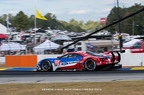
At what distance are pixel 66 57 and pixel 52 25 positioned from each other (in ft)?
471

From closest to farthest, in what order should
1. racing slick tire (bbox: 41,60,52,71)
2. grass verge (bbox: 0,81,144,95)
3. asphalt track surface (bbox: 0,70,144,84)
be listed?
1. grass verge (bbox: 0,81,144,95)
2. asphalt track surface (bbox: 0,70,144,84)
3. racing slick tire (bbox: 41,60,52,71)

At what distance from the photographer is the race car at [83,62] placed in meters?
18.6

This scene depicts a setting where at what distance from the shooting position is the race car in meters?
18.6

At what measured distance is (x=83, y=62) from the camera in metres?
18.8

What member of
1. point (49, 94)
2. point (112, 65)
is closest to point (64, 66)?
point (112, 65)

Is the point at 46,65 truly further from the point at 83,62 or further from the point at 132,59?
the point at 132,59


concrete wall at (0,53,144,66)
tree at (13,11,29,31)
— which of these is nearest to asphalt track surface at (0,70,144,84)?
concrete wall at (0,53,144,66)

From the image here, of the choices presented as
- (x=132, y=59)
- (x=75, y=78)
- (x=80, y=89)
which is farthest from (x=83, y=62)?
(x=80, y=89)

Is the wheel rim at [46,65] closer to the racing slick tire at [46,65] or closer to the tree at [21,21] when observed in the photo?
the racing slick tire at [46,65]

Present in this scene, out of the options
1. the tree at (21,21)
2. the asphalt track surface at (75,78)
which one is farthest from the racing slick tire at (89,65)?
the tree at (21,21)

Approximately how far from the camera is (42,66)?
19.7 m

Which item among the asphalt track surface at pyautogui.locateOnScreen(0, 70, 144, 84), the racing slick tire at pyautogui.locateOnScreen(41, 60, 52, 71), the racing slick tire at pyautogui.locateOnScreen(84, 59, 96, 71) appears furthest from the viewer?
the racing slick tire at pyautogui.locateOnScreen(41, 60, 52, 71)

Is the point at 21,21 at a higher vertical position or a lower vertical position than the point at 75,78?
higher

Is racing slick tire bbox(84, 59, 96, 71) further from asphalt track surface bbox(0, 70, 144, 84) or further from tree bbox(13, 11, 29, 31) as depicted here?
tree bbox(13, 11, 29, 31)
